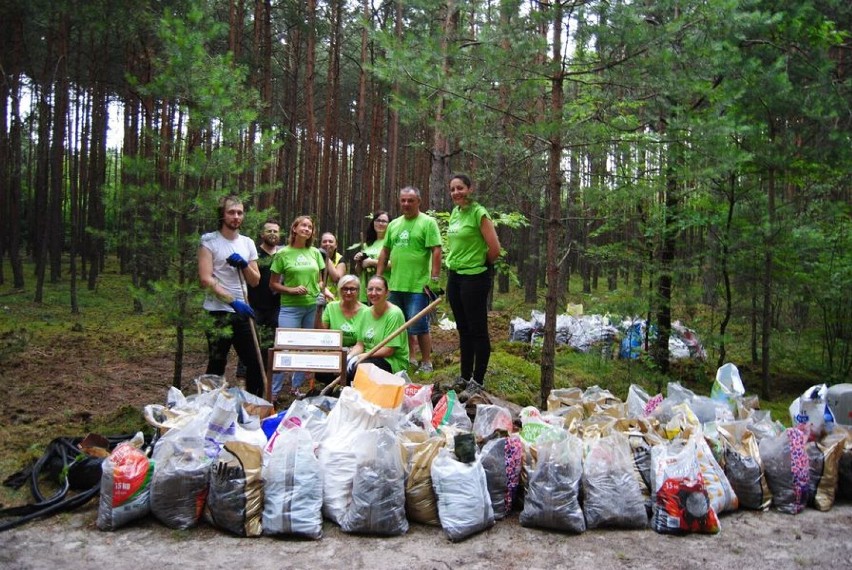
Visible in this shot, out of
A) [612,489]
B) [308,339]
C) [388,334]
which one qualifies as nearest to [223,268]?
[308,339]

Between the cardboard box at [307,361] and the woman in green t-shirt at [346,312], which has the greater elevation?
the woman in green t-shirt at [346,312]

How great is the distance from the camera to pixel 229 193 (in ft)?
18.1

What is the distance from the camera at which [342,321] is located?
5430mm

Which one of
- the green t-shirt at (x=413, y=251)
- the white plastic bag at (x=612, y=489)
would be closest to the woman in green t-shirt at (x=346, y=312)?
the green t-shirt at (x=413, y=251)

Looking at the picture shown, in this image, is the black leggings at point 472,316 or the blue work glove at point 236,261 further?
the black leggings at point 472,316

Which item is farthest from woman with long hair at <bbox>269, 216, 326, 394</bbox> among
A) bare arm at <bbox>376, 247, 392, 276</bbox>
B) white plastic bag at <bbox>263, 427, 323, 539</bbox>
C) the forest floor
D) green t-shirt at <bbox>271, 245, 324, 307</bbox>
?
the forest floor

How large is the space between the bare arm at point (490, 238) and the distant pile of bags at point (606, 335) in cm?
208

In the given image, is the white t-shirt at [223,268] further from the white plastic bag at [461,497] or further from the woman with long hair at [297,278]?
the white plastic bag at [461,497]

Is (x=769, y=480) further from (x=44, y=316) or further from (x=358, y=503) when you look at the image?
(x=44, y=316)

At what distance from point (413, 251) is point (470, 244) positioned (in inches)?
26.3

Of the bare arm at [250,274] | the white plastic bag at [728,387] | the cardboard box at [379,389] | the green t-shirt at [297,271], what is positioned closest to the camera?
the cardboard box at [379,389]

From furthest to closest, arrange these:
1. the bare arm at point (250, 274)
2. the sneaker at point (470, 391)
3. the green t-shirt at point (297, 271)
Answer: the green t-shirt at point (297, 271) → the bare arm at point (250, 274) → the sneaker at point (470, 391)

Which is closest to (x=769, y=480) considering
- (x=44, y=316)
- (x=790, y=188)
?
(x=790, y=188)

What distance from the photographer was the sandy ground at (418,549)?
2900mm
